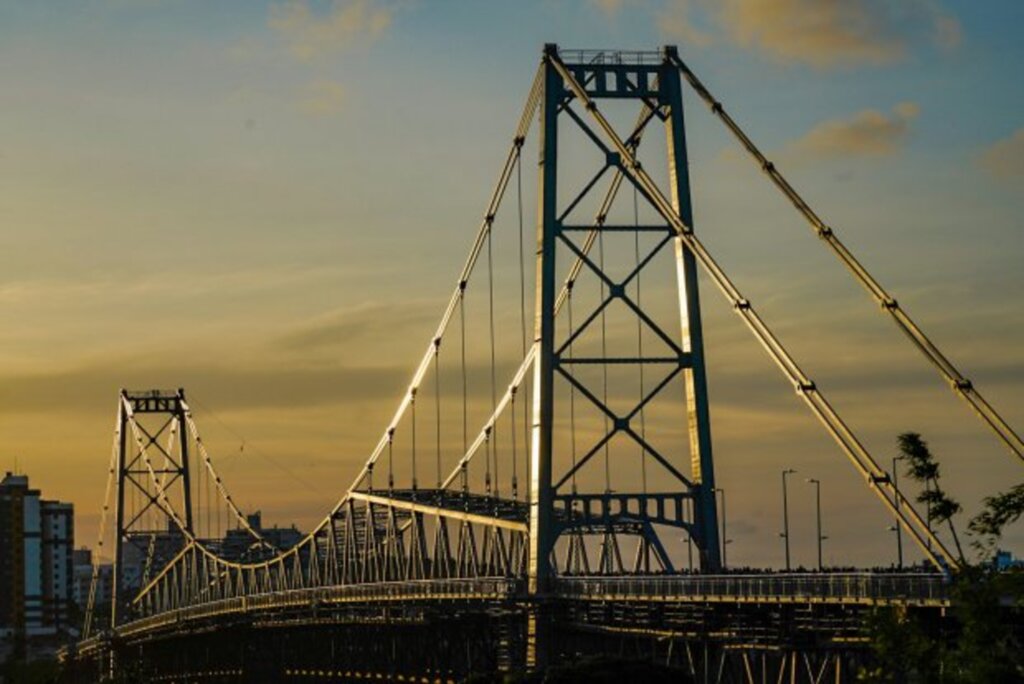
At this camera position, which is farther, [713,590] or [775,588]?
[713,590]

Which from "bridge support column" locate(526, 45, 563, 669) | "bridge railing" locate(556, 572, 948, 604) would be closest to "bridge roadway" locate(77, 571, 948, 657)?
"bridge railing" locate(556, 572, 948, 604)

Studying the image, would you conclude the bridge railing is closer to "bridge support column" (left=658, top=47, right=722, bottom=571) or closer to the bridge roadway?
the bridge roadway

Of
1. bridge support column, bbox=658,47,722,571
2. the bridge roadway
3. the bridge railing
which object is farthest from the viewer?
bridge support column, bbox=658,47,722,571

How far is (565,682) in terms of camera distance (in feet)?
384

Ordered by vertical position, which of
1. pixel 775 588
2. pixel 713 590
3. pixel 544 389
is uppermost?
pixel 544 389

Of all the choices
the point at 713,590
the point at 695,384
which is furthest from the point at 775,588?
the point at 695,384

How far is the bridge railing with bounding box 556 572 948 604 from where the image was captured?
99850 mm

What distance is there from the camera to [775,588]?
11088 centimetres

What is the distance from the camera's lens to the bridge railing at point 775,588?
3931 inches

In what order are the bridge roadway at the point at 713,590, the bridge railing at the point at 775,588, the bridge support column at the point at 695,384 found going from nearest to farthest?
the bridge railing at the point at 775,588 < the bridge roadway at the point at 713,590 < the bridge support column at the point at 695,384

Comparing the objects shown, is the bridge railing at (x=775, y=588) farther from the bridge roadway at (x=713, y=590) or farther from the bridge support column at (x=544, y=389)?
the bridge support column at (x=544, y=389)

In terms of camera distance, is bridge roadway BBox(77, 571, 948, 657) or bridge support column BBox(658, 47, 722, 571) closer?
bridge roadway BBox(77, 571, 948, 657)

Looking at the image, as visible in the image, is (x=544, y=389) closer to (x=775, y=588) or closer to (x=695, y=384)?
(x=695, y=384)

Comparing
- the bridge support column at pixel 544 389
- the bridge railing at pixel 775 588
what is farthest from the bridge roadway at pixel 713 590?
the bridge support column at pixel 544 389
